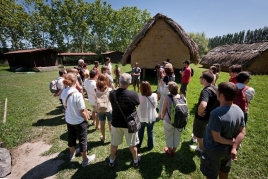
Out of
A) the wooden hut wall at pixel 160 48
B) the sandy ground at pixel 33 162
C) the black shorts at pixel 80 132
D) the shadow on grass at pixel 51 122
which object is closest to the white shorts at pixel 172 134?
the black shorts at pixel 80 132

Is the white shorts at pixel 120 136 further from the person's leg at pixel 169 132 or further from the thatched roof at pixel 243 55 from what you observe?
the thatched roof at pixel 243 55

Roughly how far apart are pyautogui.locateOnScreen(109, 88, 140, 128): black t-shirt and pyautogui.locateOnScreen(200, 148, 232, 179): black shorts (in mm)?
1473

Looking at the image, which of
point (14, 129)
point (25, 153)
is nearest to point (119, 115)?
point (25, 153)

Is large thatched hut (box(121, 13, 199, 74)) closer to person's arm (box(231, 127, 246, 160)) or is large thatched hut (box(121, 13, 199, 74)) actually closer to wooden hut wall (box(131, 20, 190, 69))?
wooden hut wall (box(131, 20, 190, 69))

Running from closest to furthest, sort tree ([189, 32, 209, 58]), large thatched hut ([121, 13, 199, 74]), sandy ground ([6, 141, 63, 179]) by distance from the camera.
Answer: sandy ground ([6, 141, 63, 179]) → large thatched hut ([121, 13, 199, 74]) → tree ([189, 32, 209, 58])

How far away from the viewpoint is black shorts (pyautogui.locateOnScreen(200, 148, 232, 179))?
220 cm

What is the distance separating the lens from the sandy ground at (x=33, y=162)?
323cm

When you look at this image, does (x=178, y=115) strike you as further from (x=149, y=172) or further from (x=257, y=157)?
(x=257, y=157)

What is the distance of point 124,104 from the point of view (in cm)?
280

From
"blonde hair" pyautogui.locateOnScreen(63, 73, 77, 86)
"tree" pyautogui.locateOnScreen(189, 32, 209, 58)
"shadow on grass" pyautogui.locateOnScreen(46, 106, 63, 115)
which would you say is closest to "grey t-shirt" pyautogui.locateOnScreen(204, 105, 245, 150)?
"blonde hair" pyautogui.locateOnScreen(63, 73, 77, 86)

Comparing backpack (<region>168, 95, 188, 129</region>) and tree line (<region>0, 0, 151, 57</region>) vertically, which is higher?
tree line (<region>0, 0, 151, 57</region>)

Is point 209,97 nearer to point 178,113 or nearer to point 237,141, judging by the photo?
point 178,113

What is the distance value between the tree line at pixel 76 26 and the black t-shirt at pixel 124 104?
150ft

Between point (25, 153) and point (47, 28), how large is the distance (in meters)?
48.2
